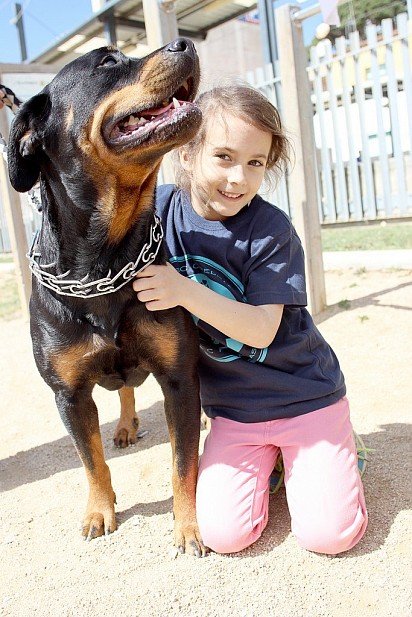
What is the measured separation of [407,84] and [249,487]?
16.7 feet

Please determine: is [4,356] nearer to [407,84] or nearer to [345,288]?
[345,288]

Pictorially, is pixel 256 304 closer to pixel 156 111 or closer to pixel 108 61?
pixel 156 111

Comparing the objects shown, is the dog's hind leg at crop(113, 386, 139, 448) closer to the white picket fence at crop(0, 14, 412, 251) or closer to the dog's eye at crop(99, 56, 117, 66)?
the dog's eye at crop(99, 56, 117, 66)

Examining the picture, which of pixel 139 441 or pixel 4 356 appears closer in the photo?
pixel 139 441

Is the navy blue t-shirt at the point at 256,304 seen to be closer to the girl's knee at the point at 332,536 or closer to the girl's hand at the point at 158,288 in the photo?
the girl's hand at the point at 158,288

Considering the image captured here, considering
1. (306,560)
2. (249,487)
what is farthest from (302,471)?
(306,560)

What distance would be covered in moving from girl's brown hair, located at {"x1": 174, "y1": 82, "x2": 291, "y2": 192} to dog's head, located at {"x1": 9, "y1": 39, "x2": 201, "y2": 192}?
9.6 inches

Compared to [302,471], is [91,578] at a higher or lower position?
lower

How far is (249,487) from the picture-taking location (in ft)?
7.81

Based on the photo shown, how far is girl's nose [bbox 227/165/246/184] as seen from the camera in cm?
235

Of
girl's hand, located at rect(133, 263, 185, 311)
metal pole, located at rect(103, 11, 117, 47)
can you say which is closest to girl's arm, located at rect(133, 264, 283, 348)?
girl's hand, located at rect(133, 263, 185, 311)

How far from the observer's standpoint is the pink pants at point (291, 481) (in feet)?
7.09

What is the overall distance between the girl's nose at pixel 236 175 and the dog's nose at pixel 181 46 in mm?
486

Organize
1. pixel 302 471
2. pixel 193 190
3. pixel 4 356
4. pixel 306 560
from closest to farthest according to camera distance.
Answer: pixel 306 560
pixel 302 471
pixel 193 190
pixel 4 356
